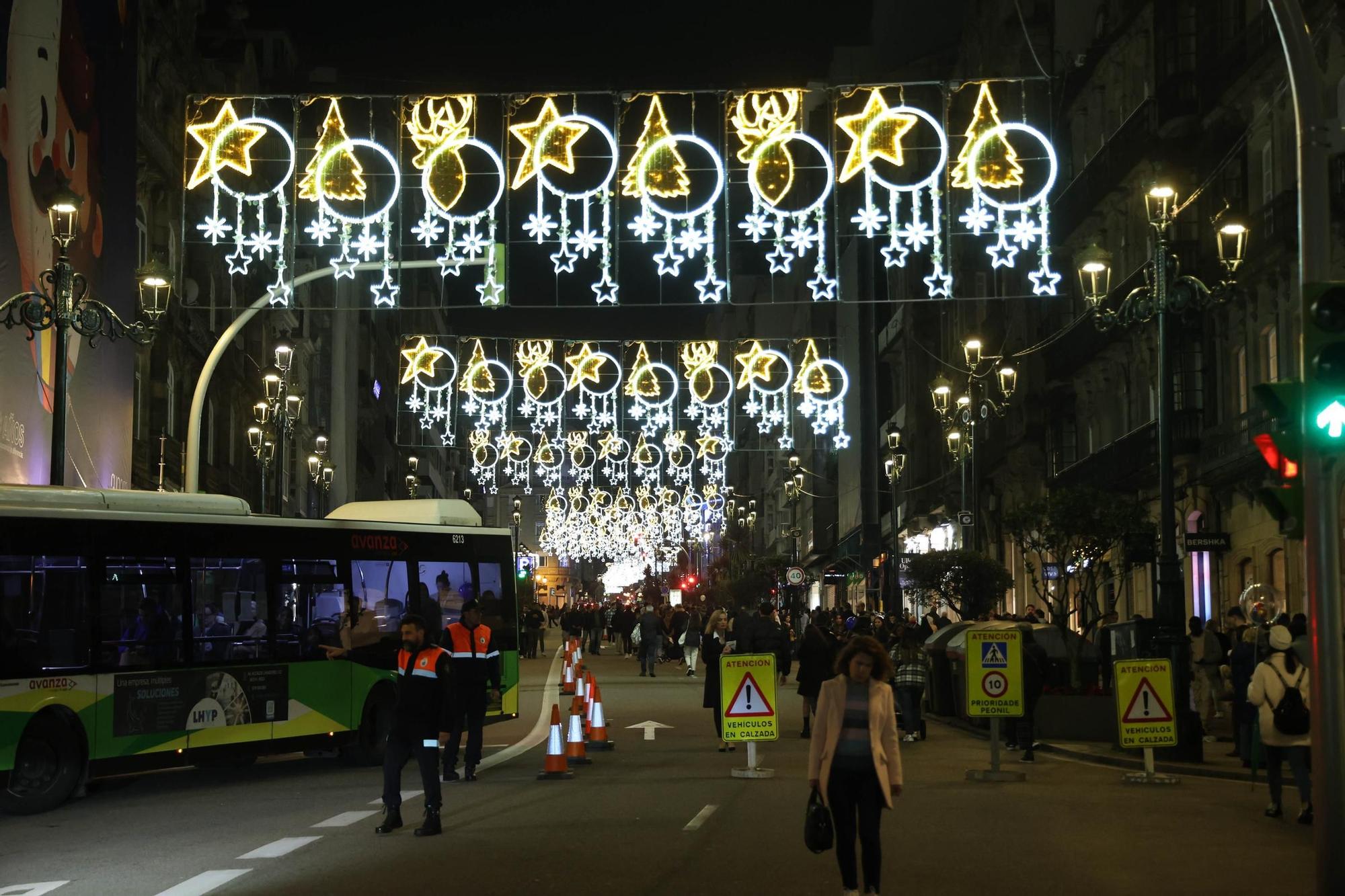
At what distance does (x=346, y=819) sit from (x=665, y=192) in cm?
1059

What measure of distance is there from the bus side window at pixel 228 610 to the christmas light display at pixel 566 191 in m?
6.51

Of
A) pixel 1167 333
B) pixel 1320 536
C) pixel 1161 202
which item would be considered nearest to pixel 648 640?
pixel 1167 333

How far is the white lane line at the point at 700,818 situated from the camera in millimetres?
13945

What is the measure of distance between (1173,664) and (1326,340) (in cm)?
990

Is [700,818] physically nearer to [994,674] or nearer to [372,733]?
[994,674]

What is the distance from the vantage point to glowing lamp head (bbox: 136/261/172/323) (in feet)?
76.1

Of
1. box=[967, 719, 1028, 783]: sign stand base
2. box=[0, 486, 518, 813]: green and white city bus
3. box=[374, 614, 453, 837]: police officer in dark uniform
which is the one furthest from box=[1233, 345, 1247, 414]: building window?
box=[374, 614, 453, 837]: police officer in dark uniform

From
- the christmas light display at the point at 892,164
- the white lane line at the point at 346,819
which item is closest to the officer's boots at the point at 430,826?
the white lane line at the point at 346,819

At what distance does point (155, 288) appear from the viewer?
23578 mm

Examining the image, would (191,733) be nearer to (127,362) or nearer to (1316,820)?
(1316,820)

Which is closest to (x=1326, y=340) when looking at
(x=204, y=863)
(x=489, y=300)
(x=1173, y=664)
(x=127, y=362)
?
(x=204, y=863)

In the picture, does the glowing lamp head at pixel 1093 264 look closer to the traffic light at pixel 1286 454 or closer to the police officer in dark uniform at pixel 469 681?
the police officer in dark uniform at pixel 469 681

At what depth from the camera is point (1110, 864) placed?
12.1 meters

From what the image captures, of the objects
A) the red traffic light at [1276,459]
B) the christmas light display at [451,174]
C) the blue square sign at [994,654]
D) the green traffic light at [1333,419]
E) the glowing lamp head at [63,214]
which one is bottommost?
the blue square sign at [994,654]
